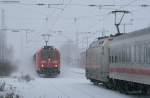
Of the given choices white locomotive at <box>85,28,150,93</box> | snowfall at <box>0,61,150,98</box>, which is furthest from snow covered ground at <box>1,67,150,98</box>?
white locomotive at <box>85,28,150,93</box>

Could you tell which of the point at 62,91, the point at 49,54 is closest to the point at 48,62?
the point at 49,54

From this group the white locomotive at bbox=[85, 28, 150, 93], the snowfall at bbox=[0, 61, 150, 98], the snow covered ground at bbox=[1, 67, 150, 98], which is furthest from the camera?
the snow covered ground at bbox=[1, 67, 150, 98]

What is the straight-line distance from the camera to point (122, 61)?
2667 cm

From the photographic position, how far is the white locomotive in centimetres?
2183

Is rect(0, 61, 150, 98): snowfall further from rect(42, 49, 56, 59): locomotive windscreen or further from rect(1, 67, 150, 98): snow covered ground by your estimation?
rect(42, 49, 56, 59): locomotive windscreen

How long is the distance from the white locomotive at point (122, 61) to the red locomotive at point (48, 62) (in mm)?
12465

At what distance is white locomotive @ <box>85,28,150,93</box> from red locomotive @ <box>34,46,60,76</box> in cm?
1246

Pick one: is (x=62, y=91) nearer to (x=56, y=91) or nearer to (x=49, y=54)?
(x=56, y=91)

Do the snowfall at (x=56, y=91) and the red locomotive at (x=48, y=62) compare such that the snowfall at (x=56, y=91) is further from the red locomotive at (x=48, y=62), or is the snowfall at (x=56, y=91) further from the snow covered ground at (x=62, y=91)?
the red locomotive at (x=48, y=62)

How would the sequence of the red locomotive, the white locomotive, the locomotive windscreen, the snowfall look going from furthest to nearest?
the locomotive windscreen
the red locomotive
the snowfall
the white locomotive

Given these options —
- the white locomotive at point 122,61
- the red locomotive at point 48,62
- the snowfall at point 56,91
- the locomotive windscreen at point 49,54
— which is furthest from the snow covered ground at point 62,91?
the locomotive windscreen at point 49,54

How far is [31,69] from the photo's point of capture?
6525 cm

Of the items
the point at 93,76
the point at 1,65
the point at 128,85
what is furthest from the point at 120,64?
the point at 1,65

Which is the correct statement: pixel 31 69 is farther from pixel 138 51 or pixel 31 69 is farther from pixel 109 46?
pixel 138 51
